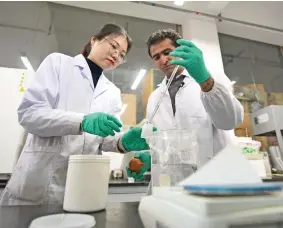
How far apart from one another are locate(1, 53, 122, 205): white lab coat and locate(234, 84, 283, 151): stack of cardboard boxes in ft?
6.81

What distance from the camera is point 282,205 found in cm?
26

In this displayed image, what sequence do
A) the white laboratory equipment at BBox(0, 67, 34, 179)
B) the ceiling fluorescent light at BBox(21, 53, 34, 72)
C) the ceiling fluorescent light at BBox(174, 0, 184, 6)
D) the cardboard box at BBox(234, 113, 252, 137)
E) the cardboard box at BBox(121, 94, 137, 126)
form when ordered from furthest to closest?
the cardboard box at BBox(234, 113, 252, 137) → the ceiling fluorescent light at BBox(174, 0, 184, 6) → the ceiling fluorescent light at BBox(21, 53, 34, 72) → the cardboard box at BBox(121, 94, 137, 126) → the white laboratory equipment at BBox(0, 67, 34, 179)

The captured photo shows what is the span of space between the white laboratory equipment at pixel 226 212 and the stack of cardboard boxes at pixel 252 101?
245cm

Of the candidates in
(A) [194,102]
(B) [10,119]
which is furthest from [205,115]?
(B) [10,119]

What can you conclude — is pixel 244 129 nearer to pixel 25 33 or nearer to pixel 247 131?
pixel 247 131

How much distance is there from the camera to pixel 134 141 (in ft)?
3.26

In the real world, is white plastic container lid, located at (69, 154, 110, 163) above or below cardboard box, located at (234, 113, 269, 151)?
below

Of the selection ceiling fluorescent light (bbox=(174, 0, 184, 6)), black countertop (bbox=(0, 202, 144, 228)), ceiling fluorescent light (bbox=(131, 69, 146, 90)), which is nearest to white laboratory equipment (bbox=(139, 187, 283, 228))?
black countertop (bbox=(0, 202, 144, 228))

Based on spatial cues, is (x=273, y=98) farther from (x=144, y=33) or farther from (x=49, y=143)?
(x=49, y=143)

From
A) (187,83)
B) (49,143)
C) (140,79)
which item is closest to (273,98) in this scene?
(140,79)

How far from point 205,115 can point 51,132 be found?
847mm

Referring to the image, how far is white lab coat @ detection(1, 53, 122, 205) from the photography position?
0.84 metres

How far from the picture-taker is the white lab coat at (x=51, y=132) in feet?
2.75

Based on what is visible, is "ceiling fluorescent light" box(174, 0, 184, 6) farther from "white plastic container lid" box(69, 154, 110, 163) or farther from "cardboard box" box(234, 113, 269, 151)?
"white plastic container lid" box(69, 154, 110, 163)
